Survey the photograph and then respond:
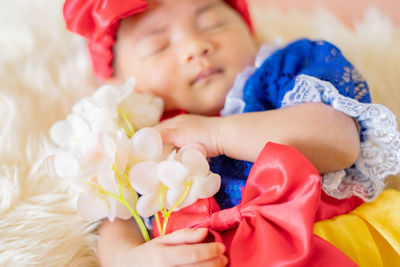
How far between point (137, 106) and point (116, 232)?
0.91 feet

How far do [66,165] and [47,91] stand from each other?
20.8 inches

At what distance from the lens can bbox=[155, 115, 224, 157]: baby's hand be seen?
2.74ft

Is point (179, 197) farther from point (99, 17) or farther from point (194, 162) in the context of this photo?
point (99, 17)

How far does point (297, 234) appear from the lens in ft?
2.17

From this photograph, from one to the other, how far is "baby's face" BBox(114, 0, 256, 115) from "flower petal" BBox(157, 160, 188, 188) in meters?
0.37

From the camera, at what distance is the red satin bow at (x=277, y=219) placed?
658 millimetres

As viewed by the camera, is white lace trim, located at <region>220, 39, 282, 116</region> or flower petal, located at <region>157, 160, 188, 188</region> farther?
white lace trim, located at <region>220, 39, 282, 116</region>

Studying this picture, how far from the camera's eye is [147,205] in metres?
0.70

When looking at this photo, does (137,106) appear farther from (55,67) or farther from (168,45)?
(55,67)

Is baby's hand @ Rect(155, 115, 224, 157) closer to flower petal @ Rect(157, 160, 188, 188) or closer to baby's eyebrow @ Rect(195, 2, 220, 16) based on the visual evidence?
flower petal @ Rect(157, 160, 188, 188)

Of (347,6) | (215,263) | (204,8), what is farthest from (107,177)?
(347,6)

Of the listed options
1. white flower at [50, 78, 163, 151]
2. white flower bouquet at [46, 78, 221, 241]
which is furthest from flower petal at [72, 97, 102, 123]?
white flower bouquet at [46, 78, 221, 241]

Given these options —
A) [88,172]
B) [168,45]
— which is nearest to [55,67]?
[168,45]

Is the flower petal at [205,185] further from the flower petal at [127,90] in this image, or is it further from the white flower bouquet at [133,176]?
the flower petal at [127,90]
